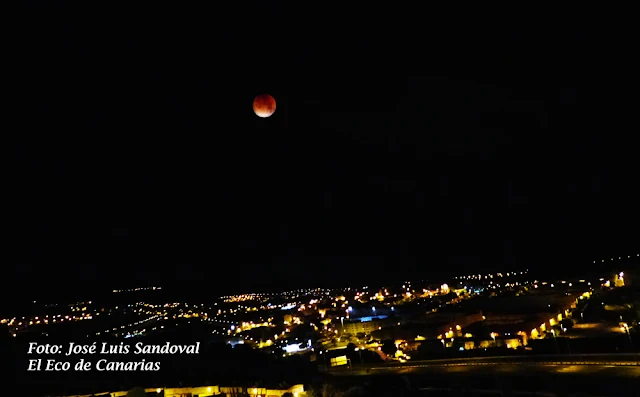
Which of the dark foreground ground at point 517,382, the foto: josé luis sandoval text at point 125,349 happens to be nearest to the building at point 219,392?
the foto: josé luis sandoval text at point 125,349

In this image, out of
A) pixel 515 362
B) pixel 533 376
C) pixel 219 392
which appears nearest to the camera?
pixel 533 376

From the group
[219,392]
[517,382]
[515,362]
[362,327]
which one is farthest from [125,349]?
[362,327]

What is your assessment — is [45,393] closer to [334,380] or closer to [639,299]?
[334,380]

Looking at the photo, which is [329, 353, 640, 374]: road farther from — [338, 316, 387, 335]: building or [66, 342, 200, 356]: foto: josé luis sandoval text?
[338, 316, 387, 335]: building

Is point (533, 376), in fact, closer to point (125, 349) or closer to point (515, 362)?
point (515, 362)

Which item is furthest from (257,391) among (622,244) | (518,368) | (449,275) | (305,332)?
(449,275)

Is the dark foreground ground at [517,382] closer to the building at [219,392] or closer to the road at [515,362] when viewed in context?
the road at [515,362]
